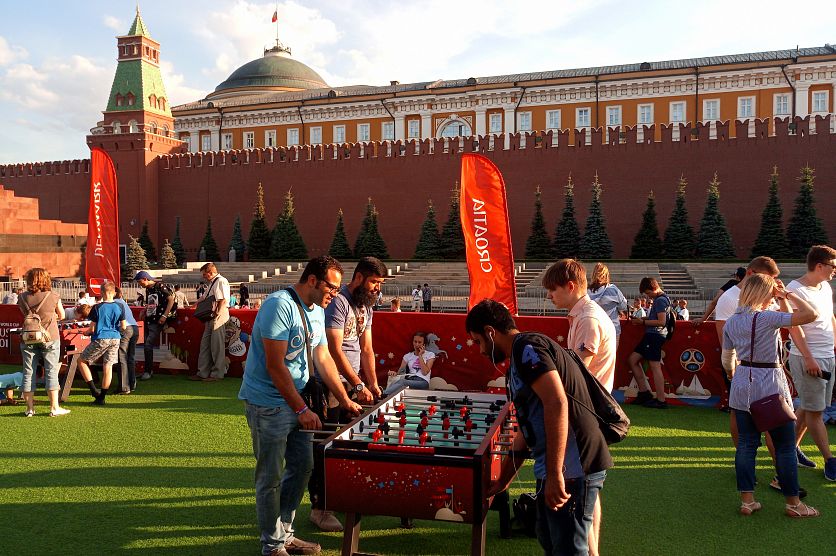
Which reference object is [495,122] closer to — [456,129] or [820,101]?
[456,129]

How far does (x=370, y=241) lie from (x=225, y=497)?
25.9 metres

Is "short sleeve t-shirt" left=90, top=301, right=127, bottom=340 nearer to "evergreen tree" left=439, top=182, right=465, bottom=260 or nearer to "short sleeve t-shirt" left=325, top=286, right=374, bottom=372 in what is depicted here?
"short sleeve t-shirt" left=325, top=286, right=374, bottom=372

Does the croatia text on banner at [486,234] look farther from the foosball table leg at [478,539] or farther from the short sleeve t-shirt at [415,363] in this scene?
the foosball table leg at [478,539]

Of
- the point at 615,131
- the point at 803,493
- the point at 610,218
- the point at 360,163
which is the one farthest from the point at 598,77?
the point at 803,493

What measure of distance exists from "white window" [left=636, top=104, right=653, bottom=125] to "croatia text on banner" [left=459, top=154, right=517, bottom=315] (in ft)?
96.7

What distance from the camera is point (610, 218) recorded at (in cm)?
2830

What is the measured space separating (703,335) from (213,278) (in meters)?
6.13

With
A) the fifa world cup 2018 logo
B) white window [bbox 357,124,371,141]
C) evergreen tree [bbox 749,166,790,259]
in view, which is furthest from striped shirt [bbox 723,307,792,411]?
white window [bbox 357,124,371,141]

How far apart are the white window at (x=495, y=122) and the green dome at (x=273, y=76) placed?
62.1 ft

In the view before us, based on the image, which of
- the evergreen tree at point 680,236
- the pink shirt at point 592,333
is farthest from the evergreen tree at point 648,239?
the pink shirt at point 592,333

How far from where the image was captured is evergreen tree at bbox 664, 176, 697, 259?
26141 mm

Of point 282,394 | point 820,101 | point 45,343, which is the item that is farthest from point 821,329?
point 820,101

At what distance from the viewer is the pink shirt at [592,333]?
3250 mm

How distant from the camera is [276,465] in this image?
3533 mm
